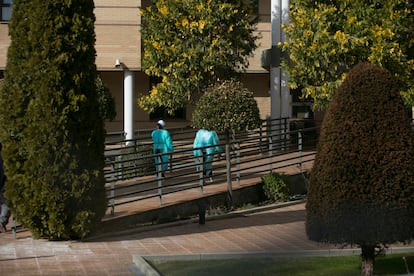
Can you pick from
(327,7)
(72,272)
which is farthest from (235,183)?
(72,272)

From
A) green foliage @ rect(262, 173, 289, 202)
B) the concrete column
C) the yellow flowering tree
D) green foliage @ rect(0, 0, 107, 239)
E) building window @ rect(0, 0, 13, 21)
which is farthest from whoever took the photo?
building window @ rect(0, 0, 13, 21)

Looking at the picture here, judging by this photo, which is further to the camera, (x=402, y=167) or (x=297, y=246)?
(x=297, y=246)

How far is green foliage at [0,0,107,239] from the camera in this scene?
11680 millimetres

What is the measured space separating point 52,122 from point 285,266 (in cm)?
401

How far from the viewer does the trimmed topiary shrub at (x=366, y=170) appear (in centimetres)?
815

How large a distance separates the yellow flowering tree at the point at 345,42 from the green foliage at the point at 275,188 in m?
2.82

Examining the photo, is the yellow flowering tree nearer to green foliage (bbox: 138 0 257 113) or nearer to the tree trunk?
green foliage (bbox: 138 0 257 113)

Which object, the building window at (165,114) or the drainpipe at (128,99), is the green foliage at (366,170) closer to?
the drainpipe at (128,99)

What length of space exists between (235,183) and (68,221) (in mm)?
5268

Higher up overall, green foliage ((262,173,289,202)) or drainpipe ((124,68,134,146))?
drainpipe ((124,68,134,146))

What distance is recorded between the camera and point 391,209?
820cm

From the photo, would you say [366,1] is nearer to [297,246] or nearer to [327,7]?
[327,7]

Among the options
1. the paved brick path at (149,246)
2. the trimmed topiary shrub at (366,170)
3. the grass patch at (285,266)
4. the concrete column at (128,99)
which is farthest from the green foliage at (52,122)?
the concrete column at (128,99)

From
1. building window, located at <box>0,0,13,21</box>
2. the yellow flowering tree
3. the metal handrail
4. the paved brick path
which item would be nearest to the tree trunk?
the paved brick path
